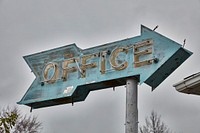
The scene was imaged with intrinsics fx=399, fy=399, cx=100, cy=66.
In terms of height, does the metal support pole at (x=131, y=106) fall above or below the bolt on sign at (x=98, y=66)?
below

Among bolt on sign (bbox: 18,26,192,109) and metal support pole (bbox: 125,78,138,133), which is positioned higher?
bolt on sign (bbox: 18,26,192,109)

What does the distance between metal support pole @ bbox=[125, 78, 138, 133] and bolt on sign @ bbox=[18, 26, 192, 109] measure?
240mm

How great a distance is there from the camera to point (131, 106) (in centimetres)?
1077

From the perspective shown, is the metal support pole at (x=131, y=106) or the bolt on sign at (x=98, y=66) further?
the bolt on sign at (x=98, y=66)

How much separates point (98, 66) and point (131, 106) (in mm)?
1749

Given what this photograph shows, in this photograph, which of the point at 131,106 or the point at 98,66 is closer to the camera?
the point at 131,106

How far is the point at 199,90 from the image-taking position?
6898mm

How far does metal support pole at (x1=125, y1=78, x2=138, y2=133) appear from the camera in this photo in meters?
10.6

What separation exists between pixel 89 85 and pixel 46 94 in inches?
66.3

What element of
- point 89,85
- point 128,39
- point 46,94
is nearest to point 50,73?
point 46,94

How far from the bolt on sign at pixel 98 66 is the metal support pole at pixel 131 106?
0.24 metres

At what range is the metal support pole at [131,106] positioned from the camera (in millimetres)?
10578

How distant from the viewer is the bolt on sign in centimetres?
1084

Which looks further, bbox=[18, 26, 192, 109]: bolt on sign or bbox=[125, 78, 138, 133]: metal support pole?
bbox=[18, 26, 192, 109]: bolt on sign
